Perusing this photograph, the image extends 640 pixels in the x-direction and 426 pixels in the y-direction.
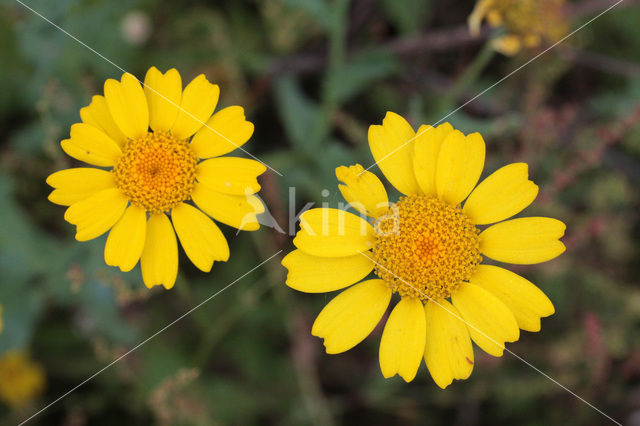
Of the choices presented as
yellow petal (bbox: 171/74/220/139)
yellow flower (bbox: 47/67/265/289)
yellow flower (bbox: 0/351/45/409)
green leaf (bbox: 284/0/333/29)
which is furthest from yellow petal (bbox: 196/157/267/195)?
yellow flower (bbox: 0/351/45/409)

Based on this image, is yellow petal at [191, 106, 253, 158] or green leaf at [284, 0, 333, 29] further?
green leaf at [284, 0, 333, 29]

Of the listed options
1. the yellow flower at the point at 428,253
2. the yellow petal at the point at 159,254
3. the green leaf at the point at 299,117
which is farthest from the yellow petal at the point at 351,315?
the green leaf at the point at 299,117

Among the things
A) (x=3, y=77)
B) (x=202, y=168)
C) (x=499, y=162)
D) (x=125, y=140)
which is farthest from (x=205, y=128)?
(x=3, y=77)

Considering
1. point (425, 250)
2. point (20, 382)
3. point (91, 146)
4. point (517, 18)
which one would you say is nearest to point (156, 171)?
point (91, 146)

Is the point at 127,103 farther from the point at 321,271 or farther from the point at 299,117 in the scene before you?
the point at 299,117

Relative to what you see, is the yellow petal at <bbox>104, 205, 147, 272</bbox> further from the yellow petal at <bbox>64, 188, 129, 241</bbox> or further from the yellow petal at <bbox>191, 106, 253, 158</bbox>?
the yellow petal at <bbox>191, 106, 253, 158</bbox>

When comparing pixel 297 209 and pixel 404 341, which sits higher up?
pixel 297 209
